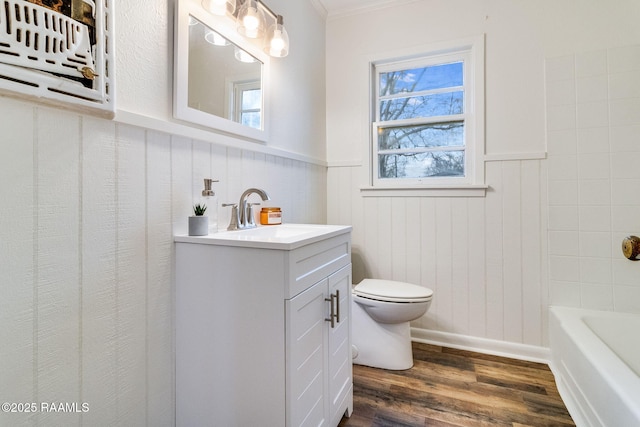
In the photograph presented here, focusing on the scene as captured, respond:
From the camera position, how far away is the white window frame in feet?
6.73

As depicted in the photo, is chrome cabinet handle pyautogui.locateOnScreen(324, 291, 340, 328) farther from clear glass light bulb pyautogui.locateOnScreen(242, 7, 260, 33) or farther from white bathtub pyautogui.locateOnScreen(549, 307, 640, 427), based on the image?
clear glass light bulb pyautogui.locateOnScreen(242, 7, 260, 33)

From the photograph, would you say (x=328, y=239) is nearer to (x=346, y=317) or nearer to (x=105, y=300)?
(x=346, y=317)

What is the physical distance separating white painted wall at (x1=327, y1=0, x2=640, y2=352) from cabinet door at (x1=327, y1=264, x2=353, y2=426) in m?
0.96

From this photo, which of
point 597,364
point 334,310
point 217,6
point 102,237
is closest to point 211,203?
point 102,237

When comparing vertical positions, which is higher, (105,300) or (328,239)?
(328,239)

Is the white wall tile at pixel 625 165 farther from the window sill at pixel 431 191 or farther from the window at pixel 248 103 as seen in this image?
the window at pixel 248 103

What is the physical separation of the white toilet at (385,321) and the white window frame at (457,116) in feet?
2.54

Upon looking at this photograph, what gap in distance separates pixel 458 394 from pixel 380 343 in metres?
0.46

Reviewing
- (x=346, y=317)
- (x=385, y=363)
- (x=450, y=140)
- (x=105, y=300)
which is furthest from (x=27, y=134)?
(x=450, y=140)

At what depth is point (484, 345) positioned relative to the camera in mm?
2055

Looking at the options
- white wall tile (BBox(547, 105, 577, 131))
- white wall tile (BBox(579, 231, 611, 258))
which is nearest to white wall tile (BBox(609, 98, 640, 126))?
white wall tile (BBox(547, 105, 577, 131))

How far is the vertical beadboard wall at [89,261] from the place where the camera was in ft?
2.40

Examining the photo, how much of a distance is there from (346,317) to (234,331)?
58 centimetres

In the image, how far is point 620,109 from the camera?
175 centimetres
